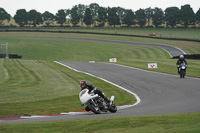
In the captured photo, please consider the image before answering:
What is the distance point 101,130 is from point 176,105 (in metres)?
5.67

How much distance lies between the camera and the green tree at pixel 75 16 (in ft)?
557

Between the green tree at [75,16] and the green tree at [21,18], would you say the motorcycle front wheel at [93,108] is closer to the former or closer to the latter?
the green tree at [75,16]

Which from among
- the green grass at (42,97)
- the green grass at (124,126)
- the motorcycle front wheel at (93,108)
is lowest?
the green grass at (42,97)

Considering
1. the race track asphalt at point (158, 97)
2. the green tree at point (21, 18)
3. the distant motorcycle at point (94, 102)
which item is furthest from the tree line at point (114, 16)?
the distant motorcycle at point (94, 102)

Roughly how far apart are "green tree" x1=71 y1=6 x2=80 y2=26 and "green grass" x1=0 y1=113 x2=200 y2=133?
163 m

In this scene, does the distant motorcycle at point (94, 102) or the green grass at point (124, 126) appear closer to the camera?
the green grass at point (124, 126)

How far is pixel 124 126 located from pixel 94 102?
3.18 meters

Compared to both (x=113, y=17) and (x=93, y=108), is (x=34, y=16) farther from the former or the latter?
(x=93, y=108)

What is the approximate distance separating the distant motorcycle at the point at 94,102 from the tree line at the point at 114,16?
437 feet

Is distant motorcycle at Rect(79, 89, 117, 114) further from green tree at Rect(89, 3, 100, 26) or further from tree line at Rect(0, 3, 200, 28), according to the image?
green tree at Rect(89, 3, 100, 26)

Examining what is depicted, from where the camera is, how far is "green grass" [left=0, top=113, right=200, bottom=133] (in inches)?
323

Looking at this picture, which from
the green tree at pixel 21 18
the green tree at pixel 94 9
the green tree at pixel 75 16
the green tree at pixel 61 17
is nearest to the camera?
the green tree at pixel 21 18

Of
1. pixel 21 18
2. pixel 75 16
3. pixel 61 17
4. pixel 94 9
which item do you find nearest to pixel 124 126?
pixel 21 18

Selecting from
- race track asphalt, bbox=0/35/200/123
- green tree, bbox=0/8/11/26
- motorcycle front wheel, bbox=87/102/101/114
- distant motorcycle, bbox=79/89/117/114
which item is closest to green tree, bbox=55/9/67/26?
green tree, bbox=0/8/11/26
